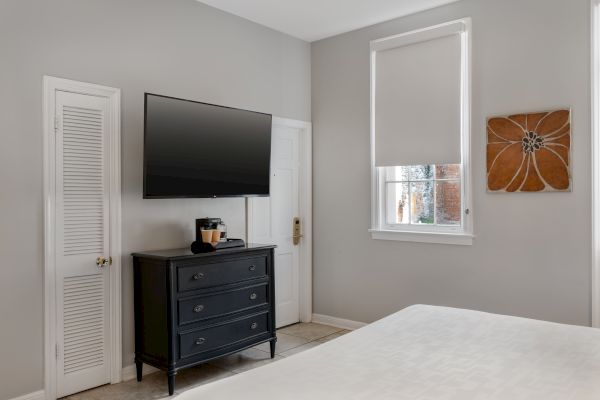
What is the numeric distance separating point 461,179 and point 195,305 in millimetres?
2385

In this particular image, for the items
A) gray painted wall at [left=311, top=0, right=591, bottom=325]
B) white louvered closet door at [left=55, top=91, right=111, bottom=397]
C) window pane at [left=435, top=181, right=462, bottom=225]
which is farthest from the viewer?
window pane at [left=435, top=181, right=462, bottom=225]

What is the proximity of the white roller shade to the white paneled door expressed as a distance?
0.92 m

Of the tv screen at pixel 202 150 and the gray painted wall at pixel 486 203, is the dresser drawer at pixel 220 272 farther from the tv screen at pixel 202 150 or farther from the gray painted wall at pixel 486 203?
the gray painted wall at pixel 486 203

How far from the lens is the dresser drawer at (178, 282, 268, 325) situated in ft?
10.7

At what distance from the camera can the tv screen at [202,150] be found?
10.8ft

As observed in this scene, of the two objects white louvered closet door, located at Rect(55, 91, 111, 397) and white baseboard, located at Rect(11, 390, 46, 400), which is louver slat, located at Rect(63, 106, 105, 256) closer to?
white louvered closet door, located at Rect(55, 91, 111, 397)

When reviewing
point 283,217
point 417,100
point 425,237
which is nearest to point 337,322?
point 283,217

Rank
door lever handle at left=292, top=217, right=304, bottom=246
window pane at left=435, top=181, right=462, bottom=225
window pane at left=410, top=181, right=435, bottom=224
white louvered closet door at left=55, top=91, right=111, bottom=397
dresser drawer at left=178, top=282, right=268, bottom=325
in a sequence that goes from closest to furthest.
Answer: white louvered closet door at left=55, top=91, right=111, bottom=397 → dresser drawer at left=178, top=282, right=268, bottom=325 → window pane at left=435, top=181, right=462, bottom=225 → window pane at left=410, top=181, right=435, bottom=224 → door lever handle at left=292, top=217, right=304, bottom=246

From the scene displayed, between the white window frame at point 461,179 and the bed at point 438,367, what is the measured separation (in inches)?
65.3

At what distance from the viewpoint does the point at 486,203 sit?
381 centimetres

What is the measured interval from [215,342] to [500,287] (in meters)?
2.27

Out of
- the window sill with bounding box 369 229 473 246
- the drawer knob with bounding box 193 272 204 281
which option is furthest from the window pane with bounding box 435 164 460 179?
the drawer knob with bounding box 193 272 204 281

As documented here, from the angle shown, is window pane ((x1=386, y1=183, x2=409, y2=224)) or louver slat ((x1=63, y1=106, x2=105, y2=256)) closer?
louver slat ((x1=63, y1=106, x2=105, y2=256))

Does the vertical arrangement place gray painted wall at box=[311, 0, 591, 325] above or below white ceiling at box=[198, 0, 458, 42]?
below
